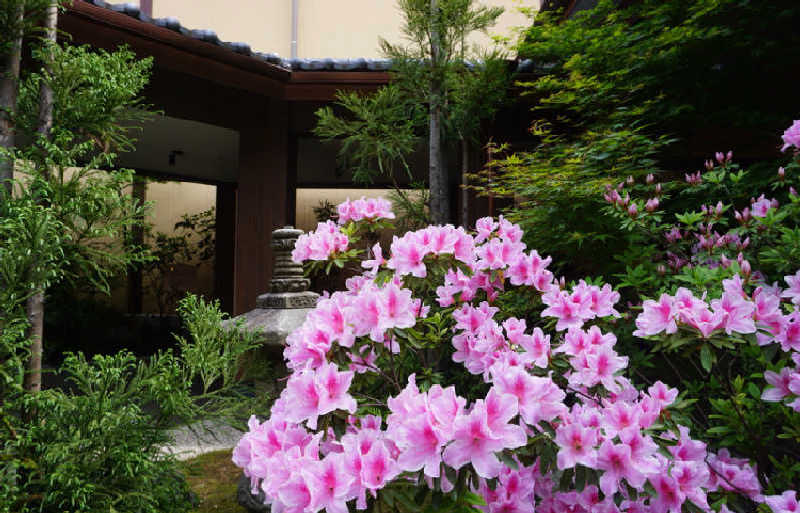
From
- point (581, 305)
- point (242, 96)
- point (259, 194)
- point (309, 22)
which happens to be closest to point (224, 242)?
point (259, 194)

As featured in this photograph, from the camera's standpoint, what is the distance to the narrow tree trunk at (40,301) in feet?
5.92

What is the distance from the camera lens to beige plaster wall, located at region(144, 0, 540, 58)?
28.1 feet

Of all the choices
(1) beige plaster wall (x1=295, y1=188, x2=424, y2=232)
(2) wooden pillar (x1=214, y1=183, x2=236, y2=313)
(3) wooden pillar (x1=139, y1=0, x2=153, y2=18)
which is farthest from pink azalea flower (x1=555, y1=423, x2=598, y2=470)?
(3) wooden pillar (x1=139, y1=0, x2=153, y2=18)

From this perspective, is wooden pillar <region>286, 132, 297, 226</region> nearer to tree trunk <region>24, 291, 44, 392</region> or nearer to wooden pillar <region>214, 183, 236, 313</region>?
wooden pillar <region>214, 183, 236, 313</region>

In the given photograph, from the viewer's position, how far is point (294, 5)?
8.62m

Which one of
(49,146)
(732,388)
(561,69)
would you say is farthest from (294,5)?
(732,388)

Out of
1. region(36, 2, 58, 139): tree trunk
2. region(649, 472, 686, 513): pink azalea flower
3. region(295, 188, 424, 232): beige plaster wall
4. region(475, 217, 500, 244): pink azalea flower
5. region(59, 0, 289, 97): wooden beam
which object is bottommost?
region(649, 472, 686, 513): pink azalea flower

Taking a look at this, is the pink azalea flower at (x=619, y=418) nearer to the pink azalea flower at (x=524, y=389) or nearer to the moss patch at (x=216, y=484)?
the pink azalea flower at (x=524, y=389)

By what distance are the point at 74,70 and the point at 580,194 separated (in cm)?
273

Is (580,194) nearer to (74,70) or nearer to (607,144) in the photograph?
(607,144)

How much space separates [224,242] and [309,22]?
14.1 ft

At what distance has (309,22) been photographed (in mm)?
8773

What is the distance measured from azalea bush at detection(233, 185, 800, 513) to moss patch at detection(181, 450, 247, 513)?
5.01 feet

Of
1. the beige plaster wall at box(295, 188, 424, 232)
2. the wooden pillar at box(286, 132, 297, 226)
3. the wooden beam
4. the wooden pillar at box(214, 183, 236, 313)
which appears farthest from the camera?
the beige plaster wall at box(295, 188, 424, 232)
